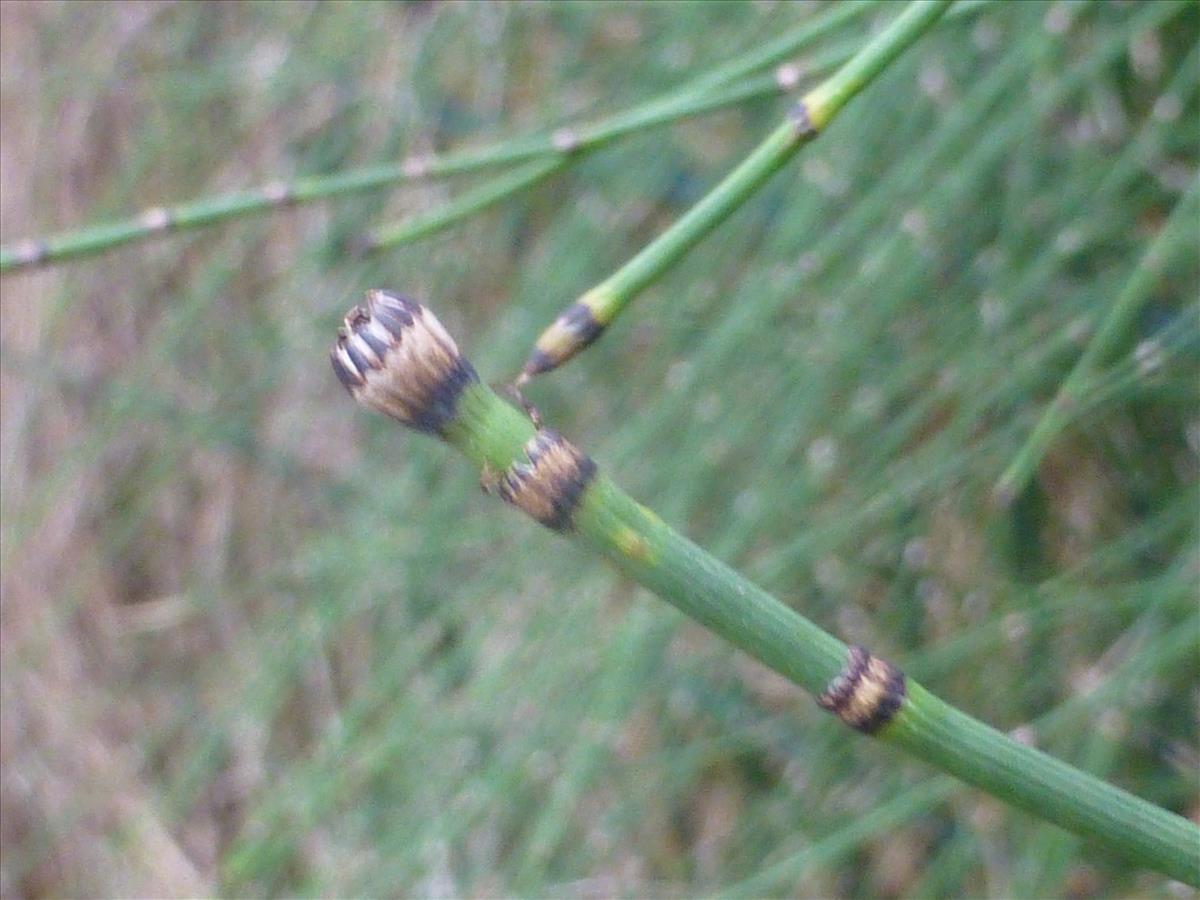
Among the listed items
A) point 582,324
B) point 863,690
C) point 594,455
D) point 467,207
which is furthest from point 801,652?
point 594,455

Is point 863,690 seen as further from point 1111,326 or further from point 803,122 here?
point 1111,326

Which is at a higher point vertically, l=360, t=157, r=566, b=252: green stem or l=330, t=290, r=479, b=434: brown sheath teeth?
l=360, t=157, r=566, b=252: green stem

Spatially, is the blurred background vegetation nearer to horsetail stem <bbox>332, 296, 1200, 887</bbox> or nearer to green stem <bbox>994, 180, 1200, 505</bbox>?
green stem <bbox>994, 180, 1200, 505</bbox>

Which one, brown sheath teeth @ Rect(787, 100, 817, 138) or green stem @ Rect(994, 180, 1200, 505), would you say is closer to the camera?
brown sheath teeth @ Rect(787, 100, 817, 138)

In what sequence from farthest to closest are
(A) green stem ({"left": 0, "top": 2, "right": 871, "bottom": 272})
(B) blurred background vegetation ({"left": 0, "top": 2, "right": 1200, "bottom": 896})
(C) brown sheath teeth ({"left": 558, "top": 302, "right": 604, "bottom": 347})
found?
(B) blurred background vegetation ({"left": 0, "top": 2, "right": 1200, "bottom": 896}), (A) green stem ({"left": 0, "top": 2, "right": 871, "bottom": 272}), (C) brown sheath teeth ({"left": 558, "top": 302, "right": 604, "bottom": 347})

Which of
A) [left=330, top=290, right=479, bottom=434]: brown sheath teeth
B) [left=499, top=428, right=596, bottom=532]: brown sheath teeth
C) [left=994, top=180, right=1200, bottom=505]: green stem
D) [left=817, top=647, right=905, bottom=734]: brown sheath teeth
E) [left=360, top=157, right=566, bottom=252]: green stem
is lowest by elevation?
[left=994, top=180, right=1200, bottom=505]: green stem

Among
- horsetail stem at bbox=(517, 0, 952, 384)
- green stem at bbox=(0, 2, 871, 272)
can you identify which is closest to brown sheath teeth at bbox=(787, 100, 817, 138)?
horsetail stem at bbox=(517, 0, 952, 384)

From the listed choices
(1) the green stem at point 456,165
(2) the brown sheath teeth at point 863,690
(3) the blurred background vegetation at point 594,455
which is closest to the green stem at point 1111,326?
(3) the blurred background vegetation at point 594,455

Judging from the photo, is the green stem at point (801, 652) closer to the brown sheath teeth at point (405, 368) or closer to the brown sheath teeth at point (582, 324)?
the brown sheath teeth at point (405, 368)

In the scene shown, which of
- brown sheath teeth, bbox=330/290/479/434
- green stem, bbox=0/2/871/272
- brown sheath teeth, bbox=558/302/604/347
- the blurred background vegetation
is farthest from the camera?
the blurred background vegetation
